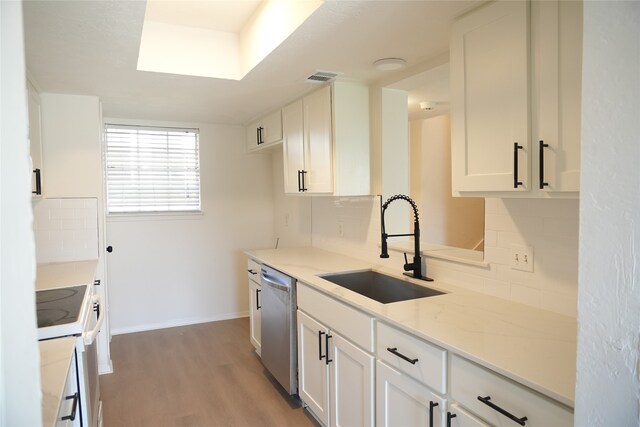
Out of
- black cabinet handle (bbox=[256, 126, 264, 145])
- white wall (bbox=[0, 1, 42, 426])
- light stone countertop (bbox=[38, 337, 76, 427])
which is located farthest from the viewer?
black cabinet handle (bbox=[256, 126, 264, 145])

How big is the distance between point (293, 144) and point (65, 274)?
185cm

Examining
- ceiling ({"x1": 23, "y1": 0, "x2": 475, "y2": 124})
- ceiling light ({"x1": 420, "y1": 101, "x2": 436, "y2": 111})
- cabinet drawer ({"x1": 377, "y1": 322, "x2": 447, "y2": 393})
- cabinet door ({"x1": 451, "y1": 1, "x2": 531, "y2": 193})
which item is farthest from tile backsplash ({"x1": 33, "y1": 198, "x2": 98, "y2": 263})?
cabinet door ({"x1": 451, "y1": 1, "x2": 531, "y2": 193})

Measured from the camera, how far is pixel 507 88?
1544 mm

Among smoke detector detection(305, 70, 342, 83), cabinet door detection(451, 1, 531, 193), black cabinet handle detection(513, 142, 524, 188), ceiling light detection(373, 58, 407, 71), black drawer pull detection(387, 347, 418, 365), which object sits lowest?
black drawer pull detection(387, 347, 418, 365)

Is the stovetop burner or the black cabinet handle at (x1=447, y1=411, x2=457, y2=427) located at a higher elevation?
the stovetop burner

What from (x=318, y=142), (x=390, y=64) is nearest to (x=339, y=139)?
(x=318, y=142)

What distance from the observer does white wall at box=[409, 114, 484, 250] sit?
4.17 m

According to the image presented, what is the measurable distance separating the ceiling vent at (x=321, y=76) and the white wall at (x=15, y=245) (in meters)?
2.19

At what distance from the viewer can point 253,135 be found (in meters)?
4.29

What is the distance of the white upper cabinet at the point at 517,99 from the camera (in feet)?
4.44

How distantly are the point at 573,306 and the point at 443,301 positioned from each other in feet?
1.69

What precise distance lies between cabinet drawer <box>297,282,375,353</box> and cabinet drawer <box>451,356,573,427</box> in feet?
1.71

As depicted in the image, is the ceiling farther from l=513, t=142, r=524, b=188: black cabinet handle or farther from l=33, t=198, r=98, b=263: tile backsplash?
l=33, t=198, r=98, b=263: tile backsplash

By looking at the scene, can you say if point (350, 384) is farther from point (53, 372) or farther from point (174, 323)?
point (174, 323)
